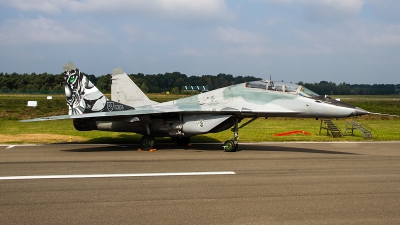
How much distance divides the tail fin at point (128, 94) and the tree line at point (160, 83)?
2.48 m

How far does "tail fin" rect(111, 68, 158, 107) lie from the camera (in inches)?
672

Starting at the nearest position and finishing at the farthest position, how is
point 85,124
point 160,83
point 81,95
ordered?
point 85,124 → point 81,95 → point 160,83

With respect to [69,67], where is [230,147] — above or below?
below

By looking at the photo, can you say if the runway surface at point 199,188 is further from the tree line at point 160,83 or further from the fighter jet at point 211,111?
the tree line at point 160,83

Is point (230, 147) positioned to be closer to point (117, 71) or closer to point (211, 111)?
point (211, 111)

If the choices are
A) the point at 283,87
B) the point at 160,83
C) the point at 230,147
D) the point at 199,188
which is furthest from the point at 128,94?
the point at 160,83

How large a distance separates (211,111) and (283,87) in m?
2.82

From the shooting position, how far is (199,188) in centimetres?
807

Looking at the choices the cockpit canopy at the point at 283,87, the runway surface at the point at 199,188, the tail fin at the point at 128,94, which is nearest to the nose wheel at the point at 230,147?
the runway surface at the point at 199,188

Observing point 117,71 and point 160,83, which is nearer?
point 117,71

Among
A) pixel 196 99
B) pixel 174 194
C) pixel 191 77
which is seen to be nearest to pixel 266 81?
pixel 196 99

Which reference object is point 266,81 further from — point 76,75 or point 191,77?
point 191,77

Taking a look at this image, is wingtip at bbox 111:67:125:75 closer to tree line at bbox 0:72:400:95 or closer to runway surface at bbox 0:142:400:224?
tree line at bbox 0:72:400:95

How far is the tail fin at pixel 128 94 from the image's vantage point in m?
17.1
